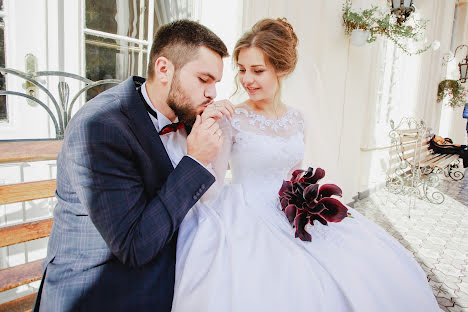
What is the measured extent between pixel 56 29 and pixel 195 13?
1.23 m

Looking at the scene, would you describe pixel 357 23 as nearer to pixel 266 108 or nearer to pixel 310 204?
pixel 266 108

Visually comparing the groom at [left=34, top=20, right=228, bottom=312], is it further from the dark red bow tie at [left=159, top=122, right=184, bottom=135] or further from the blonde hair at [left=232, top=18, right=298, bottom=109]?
the blonde hair at [left=232, top=18, right=298, bottom=109]

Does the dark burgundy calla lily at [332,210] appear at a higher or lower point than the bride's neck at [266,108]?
lower

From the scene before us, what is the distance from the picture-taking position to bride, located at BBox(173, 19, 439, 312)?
3.59 feet

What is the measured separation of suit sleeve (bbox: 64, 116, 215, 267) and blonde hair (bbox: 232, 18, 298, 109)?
1.12 m

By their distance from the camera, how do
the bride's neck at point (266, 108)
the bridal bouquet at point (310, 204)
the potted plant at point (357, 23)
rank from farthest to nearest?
1. the potted plant at point (357, 23)
2. the bride's neck at point (266, 108)
3. the bridal bouquet at point (310, 204)

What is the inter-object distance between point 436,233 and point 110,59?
4.33m

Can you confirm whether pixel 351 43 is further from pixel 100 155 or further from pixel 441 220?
pixel 100 155

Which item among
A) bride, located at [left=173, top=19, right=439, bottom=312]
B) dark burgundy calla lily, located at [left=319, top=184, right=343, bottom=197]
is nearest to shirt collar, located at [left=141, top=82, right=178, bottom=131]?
bride, located at [left=173, top=19, right=439, bottom=312]

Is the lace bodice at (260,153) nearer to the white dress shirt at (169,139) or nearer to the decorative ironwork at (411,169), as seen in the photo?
the white dress shirt at (169,139)

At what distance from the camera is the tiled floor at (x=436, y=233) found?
2826 millimetres

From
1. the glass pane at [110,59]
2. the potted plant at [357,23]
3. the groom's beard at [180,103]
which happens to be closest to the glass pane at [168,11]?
the glass pane at [110,59]

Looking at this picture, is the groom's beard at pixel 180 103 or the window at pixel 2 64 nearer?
the groom's beard at pixel 180 103

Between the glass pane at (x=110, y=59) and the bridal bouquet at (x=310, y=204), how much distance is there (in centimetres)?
180
